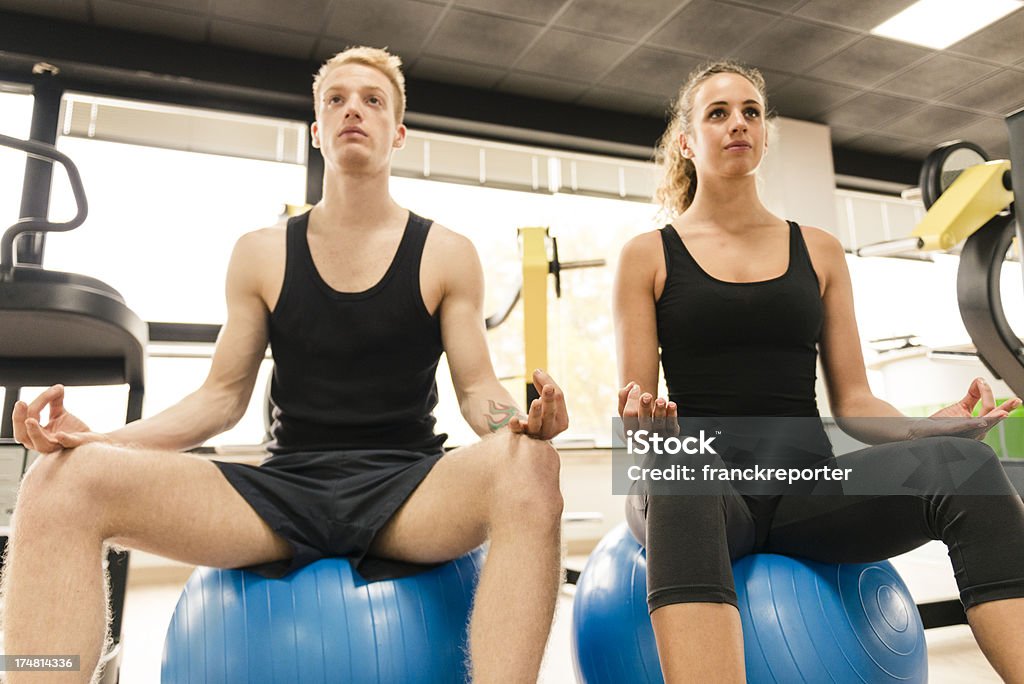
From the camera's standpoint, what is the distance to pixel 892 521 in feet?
3.88

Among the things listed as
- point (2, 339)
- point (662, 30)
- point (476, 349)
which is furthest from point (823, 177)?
point (2, 339)

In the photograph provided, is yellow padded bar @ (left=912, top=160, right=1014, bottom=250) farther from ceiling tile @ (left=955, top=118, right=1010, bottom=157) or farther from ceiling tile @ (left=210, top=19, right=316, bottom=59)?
ceiling tile @ (left=955, top=118, right=1010, bottom=157)

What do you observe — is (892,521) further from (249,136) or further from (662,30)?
(249,136)

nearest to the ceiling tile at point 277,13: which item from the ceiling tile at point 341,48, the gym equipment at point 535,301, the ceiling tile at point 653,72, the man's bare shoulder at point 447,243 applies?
the ceiling tile at point 341,48

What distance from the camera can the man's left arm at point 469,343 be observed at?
1.40 m

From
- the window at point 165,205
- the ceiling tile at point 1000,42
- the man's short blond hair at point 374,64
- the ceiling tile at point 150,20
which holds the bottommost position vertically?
the man's short blond hair at point 374,64

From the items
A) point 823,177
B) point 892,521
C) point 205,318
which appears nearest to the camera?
point 892,521

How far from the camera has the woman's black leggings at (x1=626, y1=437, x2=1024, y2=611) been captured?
3.46ft

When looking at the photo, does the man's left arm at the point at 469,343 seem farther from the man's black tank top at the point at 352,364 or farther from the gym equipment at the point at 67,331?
the gym equipment at the point at 67,331

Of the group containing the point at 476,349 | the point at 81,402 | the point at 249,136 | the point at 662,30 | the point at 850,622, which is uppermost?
the point at 662,30

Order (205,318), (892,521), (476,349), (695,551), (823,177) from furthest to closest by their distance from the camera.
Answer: (823,177) < (205,318) < (476,349) < (892,521) < (695,551)

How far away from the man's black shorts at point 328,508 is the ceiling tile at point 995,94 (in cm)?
501

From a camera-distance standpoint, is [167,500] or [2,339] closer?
[167,500]

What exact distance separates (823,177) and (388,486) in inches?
188
